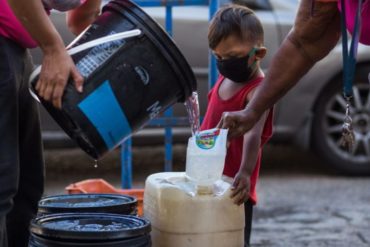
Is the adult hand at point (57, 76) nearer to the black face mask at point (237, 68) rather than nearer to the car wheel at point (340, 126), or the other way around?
the black face mask at point (237, 68)

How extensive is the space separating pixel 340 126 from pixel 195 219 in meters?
4.17

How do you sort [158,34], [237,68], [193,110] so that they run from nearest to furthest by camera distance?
[158,34] → [193,110] → [237,68]

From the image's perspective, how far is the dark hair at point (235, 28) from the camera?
11.6 ft

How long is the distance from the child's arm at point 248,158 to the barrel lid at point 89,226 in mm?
445

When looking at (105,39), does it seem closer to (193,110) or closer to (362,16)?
(193,110)

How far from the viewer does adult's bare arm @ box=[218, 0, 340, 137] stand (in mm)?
3150

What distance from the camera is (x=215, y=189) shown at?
10.6ft

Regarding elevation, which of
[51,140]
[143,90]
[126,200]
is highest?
[143,90]

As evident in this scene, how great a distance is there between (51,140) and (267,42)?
186 centimetres

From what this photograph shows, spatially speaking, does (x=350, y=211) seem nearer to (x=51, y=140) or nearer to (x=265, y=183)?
(x=265, y=183)

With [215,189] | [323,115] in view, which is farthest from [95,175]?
[215,189]

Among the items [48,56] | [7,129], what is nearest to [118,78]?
[48,56]

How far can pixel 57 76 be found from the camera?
2.87 m

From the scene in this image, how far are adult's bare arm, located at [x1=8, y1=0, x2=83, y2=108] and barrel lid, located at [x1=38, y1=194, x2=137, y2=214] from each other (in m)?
0.53
